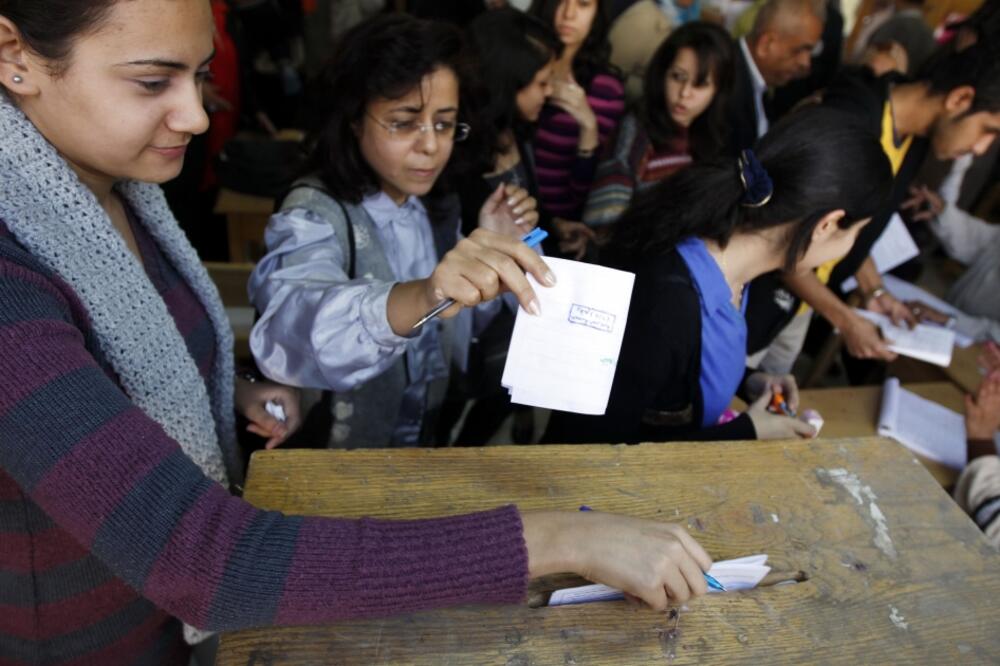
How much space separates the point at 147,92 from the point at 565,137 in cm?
197

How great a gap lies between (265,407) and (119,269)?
1.78 feet

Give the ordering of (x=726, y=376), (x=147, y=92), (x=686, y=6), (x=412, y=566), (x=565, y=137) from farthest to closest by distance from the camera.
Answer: (x=686, y=6), (x=565, y=137), (x=726, y=376), (x=147, y=92), (x=412, y=566)

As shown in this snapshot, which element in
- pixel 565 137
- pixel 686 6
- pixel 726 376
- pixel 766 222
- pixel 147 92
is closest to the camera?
pixel 147 92

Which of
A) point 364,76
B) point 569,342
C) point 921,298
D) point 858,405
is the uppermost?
point 364,76

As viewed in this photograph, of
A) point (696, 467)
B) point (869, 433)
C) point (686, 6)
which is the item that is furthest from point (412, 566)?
point (686, 6)

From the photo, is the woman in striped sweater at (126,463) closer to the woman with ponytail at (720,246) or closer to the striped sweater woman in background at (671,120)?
the woman with ponytail at (720,246)

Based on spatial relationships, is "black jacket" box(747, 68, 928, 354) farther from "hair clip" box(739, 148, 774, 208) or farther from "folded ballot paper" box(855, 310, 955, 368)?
"hair clip" box(739, 148, 774, 208)

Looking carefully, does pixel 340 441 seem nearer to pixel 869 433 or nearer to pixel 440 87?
pixel 440 87

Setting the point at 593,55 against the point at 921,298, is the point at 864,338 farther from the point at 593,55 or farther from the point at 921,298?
the point at 593,55

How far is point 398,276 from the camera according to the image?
1580mm

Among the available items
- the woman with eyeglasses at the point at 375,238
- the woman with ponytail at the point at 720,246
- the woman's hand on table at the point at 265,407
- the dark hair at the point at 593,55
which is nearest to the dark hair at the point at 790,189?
the woman with ponytail at the point at 720,246

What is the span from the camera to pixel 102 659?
1.06 meters

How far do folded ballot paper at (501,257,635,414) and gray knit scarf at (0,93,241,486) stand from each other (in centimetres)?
53

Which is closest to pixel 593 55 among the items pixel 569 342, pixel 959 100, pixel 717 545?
pixel 959 100
